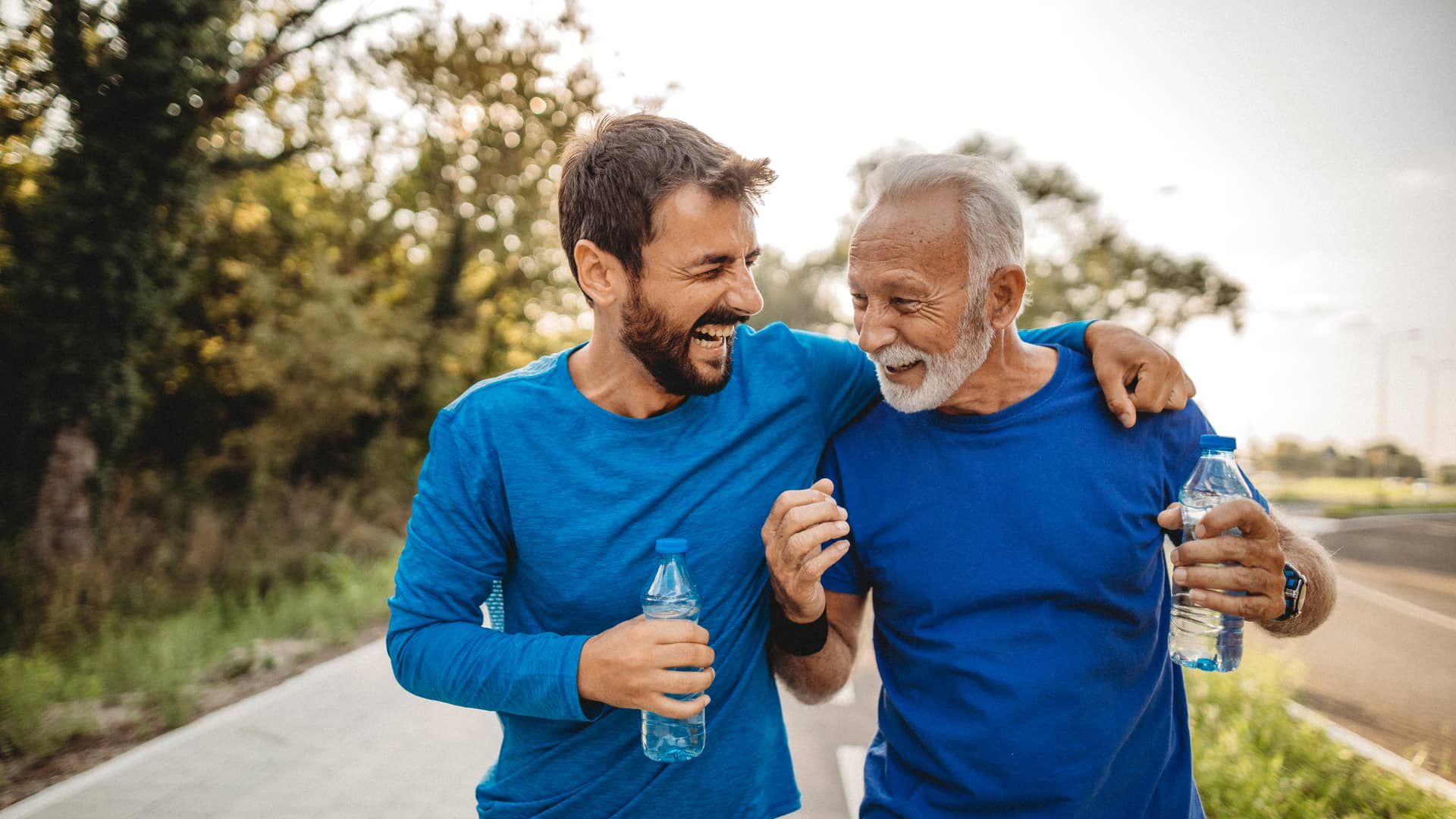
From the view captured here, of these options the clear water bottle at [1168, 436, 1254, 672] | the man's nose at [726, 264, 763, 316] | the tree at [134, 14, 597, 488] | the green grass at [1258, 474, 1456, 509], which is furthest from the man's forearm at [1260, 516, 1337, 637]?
the green grass at [1258, 474, 1456, 509]

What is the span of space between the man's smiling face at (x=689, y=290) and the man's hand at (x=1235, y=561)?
1097mm

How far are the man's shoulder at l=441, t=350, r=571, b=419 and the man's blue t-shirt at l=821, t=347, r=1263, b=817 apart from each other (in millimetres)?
829

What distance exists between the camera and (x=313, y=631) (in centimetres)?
812

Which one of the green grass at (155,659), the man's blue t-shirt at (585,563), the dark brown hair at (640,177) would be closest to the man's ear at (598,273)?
the dark brown hair at (640,177)

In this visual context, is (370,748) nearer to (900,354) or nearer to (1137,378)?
(900,354)

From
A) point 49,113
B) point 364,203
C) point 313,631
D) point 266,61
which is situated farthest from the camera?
point 364,203

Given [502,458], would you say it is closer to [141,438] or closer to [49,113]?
[49,113]

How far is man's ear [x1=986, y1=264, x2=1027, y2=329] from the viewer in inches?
86.7

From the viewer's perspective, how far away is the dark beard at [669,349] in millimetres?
2086

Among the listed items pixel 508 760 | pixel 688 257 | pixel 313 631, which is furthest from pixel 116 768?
pixel 688 257

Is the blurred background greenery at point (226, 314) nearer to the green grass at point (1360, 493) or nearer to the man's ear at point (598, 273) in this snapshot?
the man's ear at point (598, 273)

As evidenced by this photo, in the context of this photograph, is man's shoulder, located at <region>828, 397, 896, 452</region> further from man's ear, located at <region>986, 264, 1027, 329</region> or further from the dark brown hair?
the dark brown hair

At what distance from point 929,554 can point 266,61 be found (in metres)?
13.0

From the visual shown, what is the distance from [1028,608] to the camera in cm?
200
